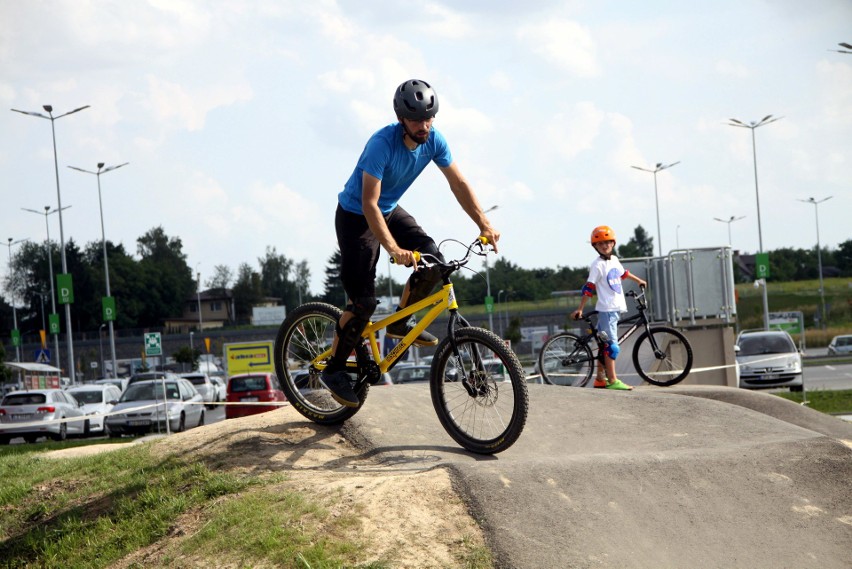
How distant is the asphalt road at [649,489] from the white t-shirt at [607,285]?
3.44 metres

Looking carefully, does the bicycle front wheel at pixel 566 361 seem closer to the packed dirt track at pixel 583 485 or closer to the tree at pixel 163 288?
the packed dirt track at pixel 583 485

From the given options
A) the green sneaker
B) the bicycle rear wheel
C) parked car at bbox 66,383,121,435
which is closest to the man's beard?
the bicycle rear wheel

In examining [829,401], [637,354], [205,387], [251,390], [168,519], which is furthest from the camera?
[205,387]

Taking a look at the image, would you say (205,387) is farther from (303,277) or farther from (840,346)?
(303,277)

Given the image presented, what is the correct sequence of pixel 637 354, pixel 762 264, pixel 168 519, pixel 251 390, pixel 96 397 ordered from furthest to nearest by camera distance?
1. pixel 762 264
2. pixel 96 397
3. pixel 251 390
4. pixel 637 354
5. pixel 168 519

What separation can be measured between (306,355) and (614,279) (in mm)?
4482

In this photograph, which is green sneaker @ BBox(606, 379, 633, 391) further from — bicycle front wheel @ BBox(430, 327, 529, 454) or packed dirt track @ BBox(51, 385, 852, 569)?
bicycle front wheel @ BBox(430, 327, 529, 454)

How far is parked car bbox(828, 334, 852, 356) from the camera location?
56156 mm

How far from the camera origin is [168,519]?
6.22 metres

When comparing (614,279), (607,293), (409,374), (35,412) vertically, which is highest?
(614,279)

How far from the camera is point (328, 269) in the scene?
440ft

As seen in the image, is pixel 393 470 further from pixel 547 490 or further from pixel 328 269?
pixel 328 269

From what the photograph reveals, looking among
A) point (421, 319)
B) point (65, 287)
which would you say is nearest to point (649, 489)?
point (421, 319)

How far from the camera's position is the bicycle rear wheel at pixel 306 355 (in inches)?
308
